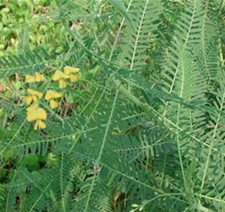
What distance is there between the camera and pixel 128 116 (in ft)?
2.68

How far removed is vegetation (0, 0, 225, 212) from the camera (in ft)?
2.37

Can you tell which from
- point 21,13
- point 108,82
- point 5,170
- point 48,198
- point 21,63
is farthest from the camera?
point 21,13

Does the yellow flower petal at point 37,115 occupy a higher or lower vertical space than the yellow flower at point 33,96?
lower

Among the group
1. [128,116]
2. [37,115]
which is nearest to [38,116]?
[37,115]

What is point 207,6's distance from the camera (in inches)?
43.3

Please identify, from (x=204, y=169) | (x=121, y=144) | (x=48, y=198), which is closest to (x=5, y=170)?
(x=48, y=198)

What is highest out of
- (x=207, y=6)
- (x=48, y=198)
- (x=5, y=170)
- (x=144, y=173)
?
(x=207, y=6)

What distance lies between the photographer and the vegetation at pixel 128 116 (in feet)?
2.37

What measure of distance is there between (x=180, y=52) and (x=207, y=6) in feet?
1.21

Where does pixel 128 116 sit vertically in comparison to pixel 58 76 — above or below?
below

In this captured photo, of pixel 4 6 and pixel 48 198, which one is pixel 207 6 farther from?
pixel 4 6

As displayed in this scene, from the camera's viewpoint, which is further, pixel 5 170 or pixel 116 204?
pixel 5 170

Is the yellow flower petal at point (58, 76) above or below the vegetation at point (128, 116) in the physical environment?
above

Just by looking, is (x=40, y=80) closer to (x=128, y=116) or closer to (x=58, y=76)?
(x=58, y=76)
